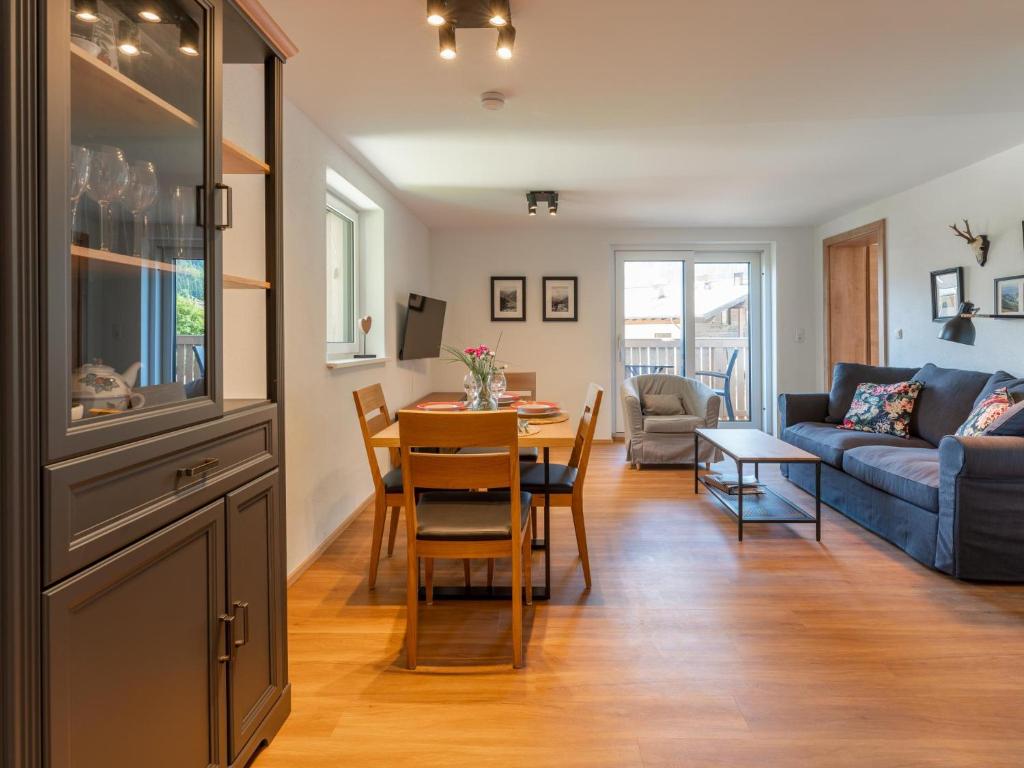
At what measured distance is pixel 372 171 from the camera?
4.59m

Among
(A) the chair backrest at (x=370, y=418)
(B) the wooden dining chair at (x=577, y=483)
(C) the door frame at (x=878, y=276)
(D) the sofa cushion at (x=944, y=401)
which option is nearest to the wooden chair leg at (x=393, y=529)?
(A) the chair backrest at (x=370, y=418)

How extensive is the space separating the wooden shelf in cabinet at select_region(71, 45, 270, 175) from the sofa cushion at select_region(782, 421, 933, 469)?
3.99 metres

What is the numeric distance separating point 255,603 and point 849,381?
4.80 meters

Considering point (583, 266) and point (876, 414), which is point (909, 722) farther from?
point (583, 266)

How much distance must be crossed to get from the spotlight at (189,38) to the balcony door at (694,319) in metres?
5.97

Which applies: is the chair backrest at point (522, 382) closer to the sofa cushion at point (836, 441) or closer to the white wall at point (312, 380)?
the white wall at point (312, 380)

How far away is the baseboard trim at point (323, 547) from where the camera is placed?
3115 mm

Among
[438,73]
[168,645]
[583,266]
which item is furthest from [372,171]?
[168,645]

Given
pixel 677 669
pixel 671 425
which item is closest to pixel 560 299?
pixel 671 425

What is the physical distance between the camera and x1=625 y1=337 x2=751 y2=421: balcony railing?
7.22 m

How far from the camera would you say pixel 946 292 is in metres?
4.86

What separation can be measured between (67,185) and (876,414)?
489 centimetres

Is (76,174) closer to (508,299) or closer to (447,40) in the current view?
(447,40)

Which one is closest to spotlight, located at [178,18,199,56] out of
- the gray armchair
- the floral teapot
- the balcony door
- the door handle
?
the floral teapot
